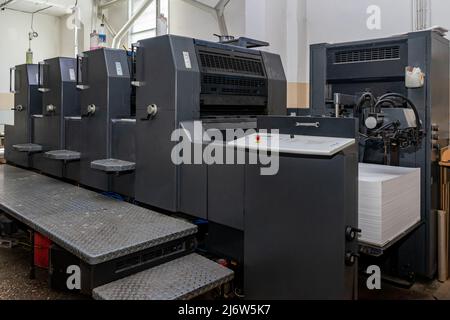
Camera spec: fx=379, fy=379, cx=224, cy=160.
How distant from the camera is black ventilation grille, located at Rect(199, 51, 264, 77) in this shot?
2908mm

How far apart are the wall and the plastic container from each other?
5594 mm

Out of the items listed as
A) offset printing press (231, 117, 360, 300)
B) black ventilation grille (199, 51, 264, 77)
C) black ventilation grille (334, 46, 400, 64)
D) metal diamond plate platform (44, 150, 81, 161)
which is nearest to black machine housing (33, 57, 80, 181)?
metal diamond plate platform (44, 150, 81, 161)

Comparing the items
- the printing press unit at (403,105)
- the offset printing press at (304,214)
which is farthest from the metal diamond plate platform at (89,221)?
the printing press unit at (403,105)

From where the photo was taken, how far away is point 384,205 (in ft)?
6.77

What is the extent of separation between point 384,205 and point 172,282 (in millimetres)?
1247

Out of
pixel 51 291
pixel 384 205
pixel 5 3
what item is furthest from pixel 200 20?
pixel 384 205

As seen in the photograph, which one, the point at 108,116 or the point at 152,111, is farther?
the point at 108,116

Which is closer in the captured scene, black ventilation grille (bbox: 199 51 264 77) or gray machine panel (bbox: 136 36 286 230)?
gray machine panel (bbox: 136 36 286 230)

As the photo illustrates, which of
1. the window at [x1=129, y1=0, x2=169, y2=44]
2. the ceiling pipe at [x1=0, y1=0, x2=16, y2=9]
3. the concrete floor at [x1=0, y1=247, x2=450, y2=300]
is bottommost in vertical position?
the concrete floor at [x1=0, y1=247, x2=450, y2=300]

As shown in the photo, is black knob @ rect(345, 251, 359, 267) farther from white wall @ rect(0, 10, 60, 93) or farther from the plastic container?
white wall @ rect(0, 10, 60, 93)

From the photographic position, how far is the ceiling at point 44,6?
24.9 feet

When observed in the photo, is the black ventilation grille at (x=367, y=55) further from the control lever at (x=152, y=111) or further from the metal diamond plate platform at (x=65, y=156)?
the metal diamond plate platform at (x=65, y=156)

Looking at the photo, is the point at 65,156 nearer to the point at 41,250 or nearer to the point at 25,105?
the point at 41,250

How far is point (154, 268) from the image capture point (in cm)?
232
